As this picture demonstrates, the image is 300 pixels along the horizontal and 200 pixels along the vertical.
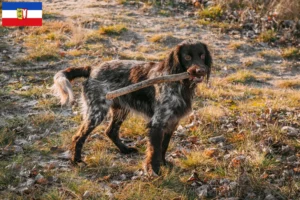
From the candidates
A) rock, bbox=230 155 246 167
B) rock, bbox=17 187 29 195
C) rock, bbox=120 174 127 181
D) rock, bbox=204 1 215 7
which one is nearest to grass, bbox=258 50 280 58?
rock, bbox=204 1 215 7

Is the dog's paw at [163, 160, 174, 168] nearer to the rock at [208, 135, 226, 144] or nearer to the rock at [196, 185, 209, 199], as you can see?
the rock at [196, 185, 209, 199]

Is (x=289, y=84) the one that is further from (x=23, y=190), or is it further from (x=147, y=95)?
(x=23, y=190)

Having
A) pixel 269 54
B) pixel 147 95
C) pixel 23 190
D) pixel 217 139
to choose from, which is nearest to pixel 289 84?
pixel 269 54

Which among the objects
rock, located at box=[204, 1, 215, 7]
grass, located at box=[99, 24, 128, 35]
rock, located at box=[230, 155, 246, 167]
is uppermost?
rock, located at box=[204, 1, 215, 7]

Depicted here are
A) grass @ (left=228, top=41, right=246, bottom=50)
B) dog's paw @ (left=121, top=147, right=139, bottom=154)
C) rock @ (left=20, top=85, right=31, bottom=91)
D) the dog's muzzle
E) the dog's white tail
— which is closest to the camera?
the dog's muzzle

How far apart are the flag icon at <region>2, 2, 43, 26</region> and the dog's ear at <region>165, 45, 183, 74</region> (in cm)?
709

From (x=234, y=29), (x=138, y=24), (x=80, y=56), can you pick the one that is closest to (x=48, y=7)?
(x=138, y=24)

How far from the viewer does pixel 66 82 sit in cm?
515

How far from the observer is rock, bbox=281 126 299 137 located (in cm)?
563

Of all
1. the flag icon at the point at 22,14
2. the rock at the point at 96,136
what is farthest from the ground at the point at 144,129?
the flag icon at the point at 22,14

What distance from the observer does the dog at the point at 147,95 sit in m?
4.85

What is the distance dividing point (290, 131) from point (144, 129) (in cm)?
202

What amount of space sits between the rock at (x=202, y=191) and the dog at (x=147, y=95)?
0.57 meters

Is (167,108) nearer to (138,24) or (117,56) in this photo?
(117,56)
